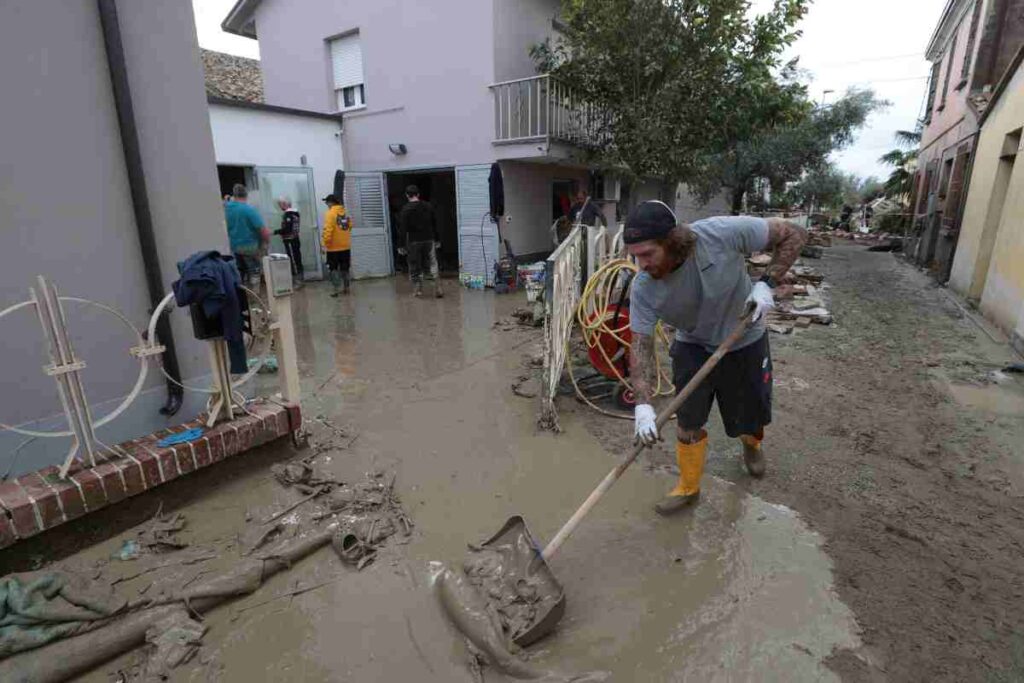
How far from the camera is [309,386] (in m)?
4.65

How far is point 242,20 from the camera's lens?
1189 centimetres

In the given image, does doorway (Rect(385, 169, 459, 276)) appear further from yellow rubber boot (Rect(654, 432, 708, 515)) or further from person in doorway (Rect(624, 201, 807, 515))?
yellow rubber boot (Rect(654, 432, 708, 515))

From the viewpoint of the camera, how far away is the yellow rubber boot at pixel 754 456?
3117 millimetres

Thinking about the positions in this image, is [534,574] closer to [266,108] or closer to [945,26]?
[266,108]

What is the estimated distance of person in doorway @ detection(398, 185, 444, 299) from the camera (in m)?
8.67

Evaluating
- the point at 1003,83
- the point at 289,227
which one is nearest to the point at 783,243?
the point at 1003,83

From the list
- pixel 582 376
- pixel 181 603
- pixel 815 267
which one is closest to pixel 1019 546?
pixel 582 376

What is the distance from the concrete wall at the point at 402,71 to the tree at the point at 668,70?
139 cm

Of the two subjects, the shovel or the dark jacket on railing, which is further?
the dark jacket on railing

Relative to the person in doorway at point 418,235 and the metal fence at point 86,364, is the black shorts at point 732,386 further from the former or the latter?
the person in doorway at point 418,235

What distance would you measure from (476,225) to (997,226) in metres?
7.94

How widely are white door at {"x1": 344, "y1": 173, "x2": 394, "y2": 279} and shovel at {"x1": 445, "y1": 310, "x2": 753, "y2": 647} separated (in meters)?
8.93

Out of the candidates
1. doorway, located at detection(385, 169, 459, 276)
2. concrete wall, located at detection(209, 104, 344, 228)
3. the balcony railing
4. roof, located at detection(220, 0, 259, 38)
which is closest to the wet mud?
the balcony railing

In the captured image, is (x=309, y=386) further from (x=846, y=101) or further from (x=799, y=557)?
(x=846, y=101)
